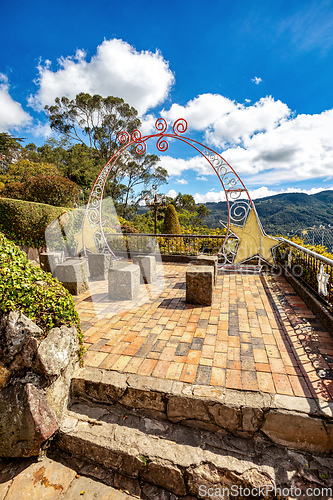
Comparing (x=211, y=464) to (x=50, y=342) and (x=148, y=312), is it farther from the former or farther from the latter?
(x=148, y=312)

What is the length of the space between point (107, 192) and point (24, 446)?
22.4 m

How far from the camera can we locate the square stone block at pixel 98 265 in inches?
230

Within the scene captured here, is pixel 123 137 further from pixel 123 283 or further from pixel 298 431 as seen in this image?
pixel 298 431

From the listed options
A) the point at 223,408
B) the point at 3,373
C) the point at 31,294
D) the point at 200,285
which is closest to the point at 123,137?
the point at 200,285

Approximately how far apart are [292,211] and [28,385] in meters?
57.4

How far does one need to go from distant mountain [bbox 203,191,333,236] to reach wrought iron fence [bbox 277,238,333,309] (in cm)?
2575

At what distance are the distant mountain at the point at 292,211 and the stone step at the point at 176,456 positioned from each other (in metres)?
30.0

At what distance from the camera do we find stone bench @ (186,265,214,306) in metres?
3.90

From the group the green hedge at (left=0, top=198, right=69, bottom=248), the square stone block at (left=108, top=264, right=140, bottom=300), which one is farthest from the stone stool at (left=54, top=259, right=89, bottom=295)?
the green hedge at (left=0, top=198, right=69, bottom=248)

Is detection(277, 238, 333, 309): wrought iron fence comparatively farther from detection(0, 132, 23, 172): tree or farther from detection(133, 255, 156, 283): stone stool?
detection(0, 132, 23, 172): tree

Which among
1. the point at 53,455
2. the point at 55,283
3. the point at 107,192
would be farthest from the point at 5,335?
the point at 107,192

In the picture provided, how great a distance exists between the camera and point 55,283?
2.57 metres

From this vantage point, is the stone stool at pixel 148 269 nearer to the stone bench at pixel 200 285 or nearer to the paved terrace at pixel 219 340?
the paved terrace at pixel 219 340

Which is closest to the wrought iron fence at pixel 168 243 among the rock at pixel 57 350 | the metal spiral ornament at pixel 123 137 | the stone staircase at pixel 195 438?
the metal spiral ornament at pixel 123 137
